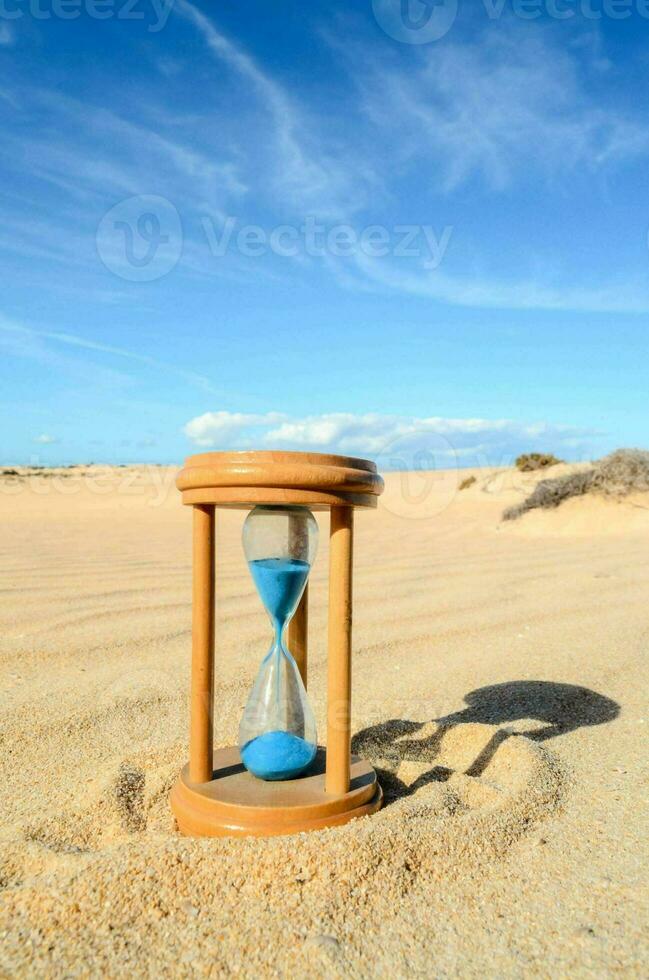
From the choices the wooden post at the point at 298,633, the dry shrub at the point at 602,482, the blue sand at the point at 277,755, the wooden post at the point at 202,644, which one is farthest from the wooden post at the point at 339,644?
the dry shrub at the point at 602,482

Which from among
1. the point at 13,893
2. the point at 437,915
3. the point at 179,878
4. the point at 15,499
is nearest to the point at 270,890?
the point at 179,878

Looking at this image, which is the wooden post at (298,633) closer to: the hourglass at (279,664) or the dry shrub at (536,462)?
the hourglass at (279,664)

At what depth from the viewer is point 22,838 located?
6.04ft

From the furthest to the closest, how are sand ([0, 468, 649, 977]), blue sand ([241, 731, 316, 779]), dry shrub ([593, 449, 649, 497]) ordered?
dry shrub ([593, 449, 649, 497]), blue sand ([241, 731, 316, 779]), sand ([0, 468, 649, 977])

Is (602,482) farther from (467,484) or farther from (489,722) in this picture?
(489,722)

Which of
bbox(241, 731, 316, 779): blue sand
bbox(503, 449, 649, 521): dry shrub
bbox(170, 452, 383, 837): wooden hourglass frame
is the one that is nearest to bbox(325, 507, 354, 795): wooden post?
bbox(170, 452, 383, 837): wooden hourglass frame

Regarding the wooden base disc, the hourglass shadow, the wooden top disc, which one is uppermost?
the wooden top disc

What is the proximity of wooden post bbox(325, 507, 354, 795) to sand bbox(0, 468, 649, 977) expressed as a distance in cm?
15

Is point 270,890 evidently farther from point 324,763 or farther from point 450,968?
point 324,763

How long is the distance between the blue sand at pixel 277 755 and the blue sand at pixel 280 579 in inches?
13.7

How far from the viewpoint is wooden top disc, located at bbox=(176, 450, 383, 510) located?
179 centimetres

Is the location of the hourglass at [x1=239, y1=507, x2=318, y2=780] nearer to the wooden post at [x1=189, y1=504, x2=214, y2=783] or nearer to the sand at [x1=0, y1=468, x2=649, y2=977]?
the wooden post at [x1=189, y1=504, x2=214, y2=783]

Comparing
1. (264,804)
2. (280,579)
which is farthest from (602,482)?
(264,804)

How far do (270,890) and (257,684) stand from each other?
23.0 inches
